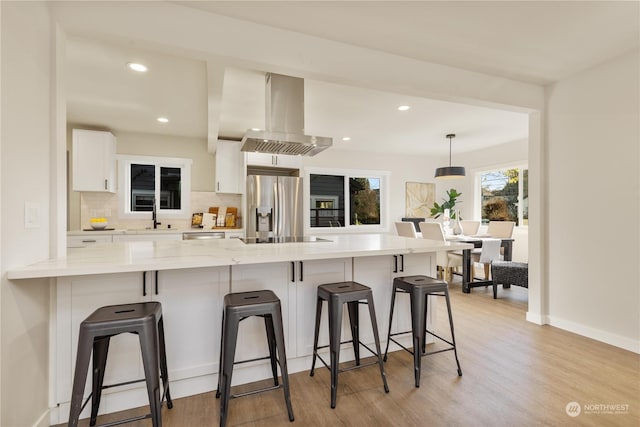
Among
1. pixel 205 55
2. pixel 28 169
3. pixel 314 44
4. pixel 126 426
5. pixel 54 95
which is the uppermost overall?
pixel 314 44

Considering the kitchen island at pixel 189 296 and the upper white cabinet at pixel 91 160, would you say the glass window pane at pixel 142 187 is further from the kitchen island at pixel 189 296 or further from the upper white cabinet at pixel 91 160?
the kitchen island at pixel 189 296

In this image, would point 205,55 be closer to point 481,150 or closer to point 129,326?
point 129,326

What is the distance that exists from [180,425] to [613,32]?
12.6 ft

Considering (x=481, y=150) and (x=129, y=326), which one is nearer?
(x=129, y=326)

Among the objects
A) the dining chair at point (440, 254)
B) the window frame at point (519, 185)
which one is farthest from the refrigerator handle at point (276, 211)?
the window frame at point (519, 185)

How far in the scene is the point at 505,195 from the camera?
5820 mm

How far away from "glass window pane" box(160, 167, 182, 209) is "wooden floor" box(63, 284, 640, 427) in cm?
368

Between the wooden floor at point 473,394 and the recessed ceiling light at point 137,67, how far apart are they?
8.58 feet

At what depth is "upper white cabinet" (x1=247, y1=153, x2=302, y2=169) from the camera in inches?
187

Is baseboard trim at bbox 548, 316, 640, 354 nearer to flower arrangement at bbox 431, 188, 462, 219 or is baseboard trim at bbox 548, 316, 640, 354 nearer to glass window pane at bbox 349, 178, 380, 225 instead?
flower arrangement at bbox 431, 188, 462, 219

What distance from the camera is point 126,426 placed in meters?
1.67

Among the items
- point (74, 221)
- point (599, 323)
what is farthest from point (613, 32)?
point (74, 221)

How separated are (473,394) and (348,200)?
15.0ft

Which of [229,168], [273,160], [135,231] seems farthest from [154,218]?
[273,160]
